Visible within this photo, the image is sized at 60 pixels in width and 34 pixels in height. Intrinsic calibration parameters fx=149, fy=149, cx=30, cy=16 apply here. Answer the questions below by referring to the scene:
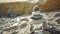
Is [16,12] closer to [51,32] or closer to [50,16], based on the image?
[50,16]

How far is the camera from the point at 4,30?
8.29 feet

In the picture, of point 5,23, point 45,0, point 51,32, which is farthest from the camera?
point 45,0

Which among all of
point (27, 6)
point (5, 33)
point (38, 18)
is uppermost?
point (27, 6)

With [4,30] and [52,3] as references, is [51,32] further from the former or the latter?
[52,3]

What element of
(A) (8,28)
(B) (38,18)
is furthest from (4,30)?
(B) (38,18)

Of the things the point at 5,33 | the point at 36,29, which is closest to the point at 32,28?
the point at 36,29

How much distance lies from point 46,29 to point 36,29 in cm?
19

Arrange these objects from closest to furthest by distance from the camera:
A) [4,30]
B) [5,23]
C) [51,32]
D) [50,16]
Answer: [51,32] < [4,30] < [5,23] < [50,16]

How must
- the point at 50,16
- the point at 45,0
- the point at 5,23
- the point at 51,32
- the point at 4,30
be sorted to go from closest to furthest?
1. the point at 51,32
2. the point at 4,30
3. the point at 5,23
4. the point at 50,16
5. the point at 45,0

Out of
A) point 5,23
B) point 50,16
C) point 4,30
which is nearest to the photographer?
point 4,30

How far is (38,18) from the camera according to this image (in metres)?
2.29

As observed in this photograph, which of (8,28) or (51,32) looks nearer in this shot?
(51,32)

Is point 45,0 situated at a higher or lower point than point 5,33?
higher

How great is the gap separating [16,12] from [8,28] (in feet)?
2.92
